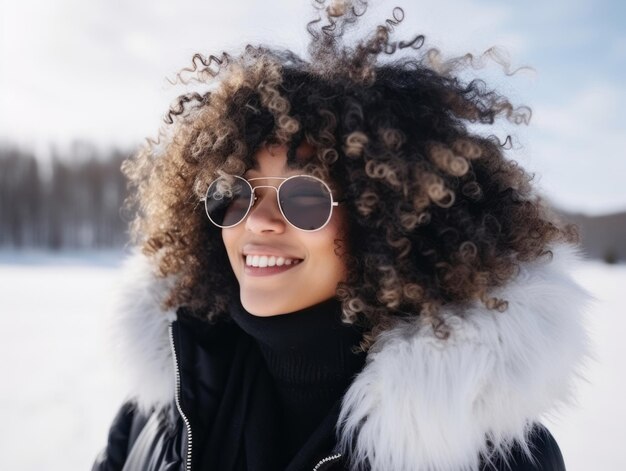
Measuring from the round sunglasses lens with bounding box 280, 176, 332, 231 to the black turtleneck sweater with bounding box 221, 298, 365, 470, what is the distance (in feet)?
0.95

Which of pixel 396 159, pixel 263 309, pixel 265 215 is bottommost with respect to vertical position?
pixel 263 309

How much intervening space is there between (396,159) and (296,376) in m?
0.81

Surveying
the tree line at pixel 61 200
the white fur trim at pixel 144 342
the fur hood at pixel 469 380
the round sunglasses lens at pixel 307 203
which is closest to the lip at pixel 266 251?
the round sunglasses lens at pixel 307 203

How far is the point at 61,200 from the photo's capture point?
3862cm

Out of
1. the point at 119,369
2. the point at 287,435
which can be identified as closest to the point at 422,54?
the point at 287,435

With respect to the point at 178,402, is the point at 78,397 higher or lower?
lower

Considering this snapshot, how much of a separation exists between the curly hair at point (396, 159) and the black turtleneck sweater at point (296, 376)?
0.09 meters

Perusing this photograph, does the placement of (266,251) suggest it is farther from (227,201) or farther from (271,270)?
(227,201)

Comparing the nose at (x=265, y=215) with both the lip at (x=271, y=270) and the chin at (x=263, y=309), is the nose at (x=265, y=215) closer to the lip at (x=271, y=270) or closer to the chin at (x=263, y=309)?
the lip at (x=271, y=270)

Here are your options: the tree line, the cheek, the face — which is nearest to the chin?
the face

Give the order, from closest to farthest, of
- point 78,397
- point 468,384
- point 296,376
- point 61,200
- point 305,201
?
point 468,384 → point 305,201 → point 296,376 → point 78,397 → point 61,200

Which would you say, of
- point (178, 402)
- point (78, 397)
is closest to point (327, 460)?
point (178, 402)

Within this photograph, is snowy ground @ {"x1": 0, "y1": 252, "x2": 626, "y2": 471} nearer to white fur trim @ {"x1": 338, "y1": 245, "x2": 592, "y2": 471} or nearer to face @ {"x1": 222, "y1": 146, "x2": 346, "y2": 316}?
white fur trim @ {"x1": 338, "y1": 245, "x2": 592, "y2": 471}

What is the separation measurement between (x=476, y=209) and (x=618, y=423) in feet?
10.4
